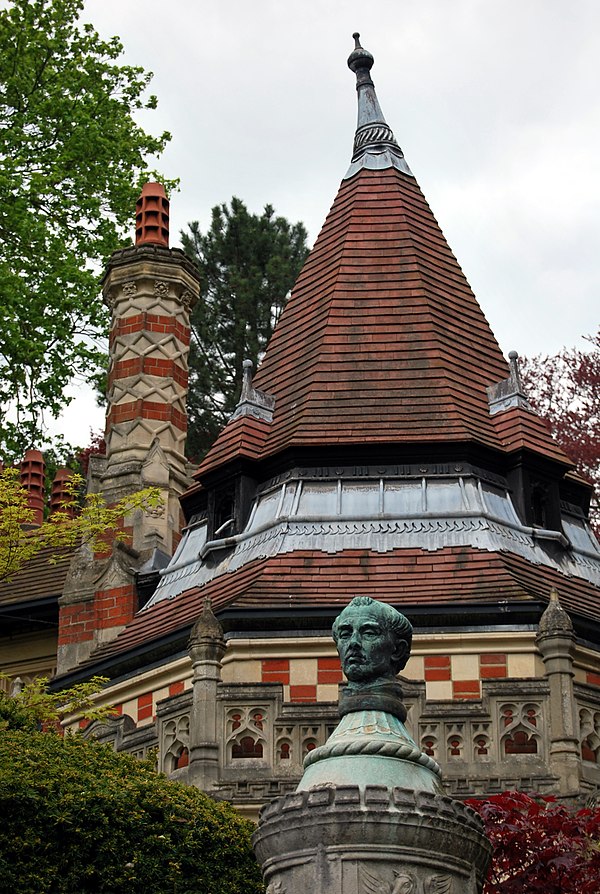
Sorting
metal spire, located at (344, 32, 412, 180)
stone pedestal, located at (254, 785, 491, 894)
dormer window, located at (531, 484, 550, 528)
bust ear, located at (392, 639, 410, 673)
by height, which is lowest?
stone pedestal, located at (254, 785, 491, 894)

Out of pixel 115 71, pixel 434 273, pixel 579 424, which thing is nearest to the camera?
pixel 434 273

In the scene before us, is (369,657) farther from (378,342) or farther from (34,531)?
(378,342)

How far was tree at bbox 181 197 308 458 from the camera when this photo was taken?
1352 inches

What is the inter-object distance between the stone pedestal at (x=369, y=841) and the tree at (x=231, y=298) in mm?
26913

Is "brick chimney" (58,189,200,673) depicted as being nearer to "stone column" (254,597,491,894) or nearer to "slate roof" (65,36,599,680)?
"slate roof" (65,36,599,680)

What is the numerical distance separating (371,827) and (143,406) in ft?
47.8

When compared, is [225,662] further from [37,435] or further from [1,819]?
[37,435]

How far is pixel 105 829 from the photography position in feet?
34.9

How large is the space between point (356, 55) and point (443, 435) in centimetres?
736

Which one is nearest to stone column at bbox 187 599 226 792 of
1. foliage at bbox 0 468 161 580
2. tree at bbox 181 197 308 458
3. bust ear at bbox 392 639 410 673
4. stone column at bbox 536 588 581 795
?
foliage at bbox 0 468 161 580

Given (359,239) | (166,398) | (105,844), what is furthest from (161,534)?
(105,844)

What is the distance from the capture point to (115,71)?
94.7 feet

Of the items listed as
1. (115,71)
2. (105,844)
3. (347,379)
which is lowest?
(105,844)

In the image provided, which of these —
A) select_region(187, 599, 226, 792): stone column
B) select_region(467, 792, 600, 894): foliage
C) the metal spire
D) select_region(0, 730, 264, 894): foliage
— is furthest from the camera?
the metal spire
